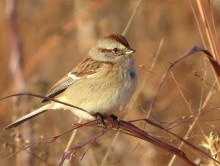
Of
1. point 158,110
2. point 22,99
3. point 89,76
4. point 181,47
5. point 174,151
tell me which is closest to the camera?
point 174,151

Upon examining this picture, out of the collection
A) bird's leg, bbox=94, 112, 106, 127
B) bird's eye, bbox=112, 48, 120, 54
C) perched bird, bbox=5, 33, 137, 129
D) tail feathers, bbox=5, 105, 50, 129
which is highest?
bird's eye, bbox=112, 48, 120, 54

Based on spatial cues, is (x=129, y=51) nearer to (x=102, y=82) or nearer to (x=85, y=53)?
(x=102, y=82)

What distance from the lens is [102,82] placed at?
3.52m

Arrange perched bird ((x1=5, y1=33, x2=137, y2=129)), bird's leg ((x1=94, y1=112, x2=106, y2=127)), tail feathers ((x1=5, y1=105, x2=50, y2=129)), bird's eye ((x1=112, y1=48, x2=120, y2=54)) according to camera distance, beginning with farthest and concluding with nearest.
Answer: bird's eye ((x1=112, y1=48, x2=120, y2=54)) < tail feathers ((x1=5, y1=105, x2=50, y2=129)) < perched bird ((x1=5, y1=33, x2=137, y2=129)) < bird's leg ((x1=94, y1=112, x2=106, y2=127))

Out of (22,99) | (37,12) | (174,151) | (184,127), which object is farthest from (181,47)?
(174,151)

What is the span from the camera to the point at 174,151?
84.2 inches

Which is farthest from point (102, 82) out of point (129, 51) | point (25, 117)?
point (25, 117)

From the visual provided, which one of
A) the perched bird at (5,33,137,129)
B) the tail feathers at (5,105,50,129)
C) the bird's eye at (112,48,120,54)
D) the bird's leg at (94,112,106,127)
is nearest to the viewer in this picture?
the bird's leg at (94,112,106,127)

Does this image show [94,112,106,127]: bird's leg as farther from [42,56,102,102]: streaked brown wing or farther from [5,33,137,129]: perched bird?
[42,56,102,102]: streaked brown wing

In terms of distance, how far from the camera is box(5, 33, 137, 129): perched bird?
11.2 ft

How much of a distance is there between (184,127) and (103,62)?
6.85ft

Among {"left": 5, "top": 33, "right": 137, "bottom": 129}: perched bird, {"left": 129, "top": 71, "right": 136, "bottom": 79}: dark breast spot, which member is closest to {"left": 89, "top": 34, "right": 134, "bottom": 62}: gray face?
{"left": 5, "top": 33, "right": 137, "bottom": 129}: perched bird

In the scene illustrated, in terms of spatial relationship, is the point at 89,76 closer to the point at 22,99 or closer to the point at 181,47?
the point at 22,99

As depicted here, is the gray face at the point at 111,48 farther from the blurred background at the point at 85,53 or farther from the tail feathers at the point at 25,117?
the tail feathers at the point at 25,117
